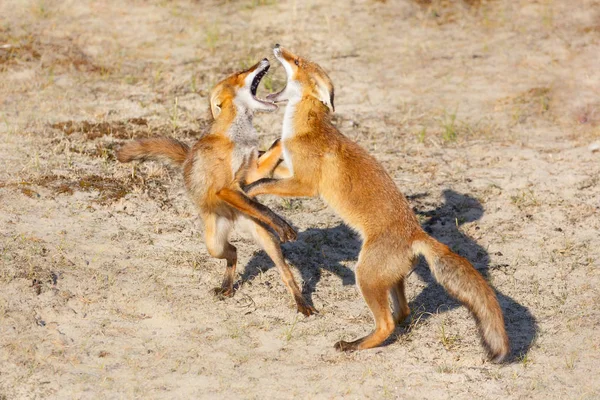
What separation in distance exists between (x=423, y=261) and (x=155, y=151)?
9.62ft

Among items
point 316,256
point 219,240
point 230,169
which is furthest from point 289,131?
point 316,256

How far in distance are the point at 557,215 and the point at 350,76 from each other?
4122 mm

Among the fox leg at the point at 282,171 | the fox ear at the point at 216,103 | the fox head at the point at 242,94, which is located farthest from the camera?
the fox ear at the point at 216,103

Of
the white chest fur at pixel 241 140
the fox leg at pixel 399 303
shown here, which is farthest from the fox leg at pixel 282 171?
the fox leg at pixel 399 303

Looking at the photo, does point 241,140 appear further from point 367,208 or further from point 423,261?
point 423,261

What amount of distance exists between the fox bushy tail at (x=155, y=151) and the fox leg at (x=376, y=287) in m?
2.33

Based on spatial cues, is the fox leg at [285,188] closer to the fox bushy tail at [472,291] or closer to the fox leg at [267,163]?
the fox leg at [267,163]

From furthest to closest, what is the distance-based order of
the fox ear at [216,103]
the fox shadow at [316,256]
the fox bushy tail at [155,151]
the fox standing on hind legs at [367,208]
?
the fox shadow at [316,256] → the fox bushy tail at [155,151] → the fox ear at [216,103] → the fox standing on hind legs at [367,208]

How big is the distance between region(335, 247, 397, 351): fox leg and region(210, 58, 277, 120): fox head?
181 cm

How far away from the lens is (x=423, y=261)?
28.3 ft

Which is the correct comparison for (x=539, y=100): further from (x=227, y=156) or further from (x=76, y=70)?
(x=76, y=70)

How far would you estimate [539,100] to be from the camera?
38.3 feet

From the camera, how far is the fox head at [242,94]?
7.69m

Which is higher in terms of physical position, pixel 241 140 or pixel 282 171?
pixel 241 140
